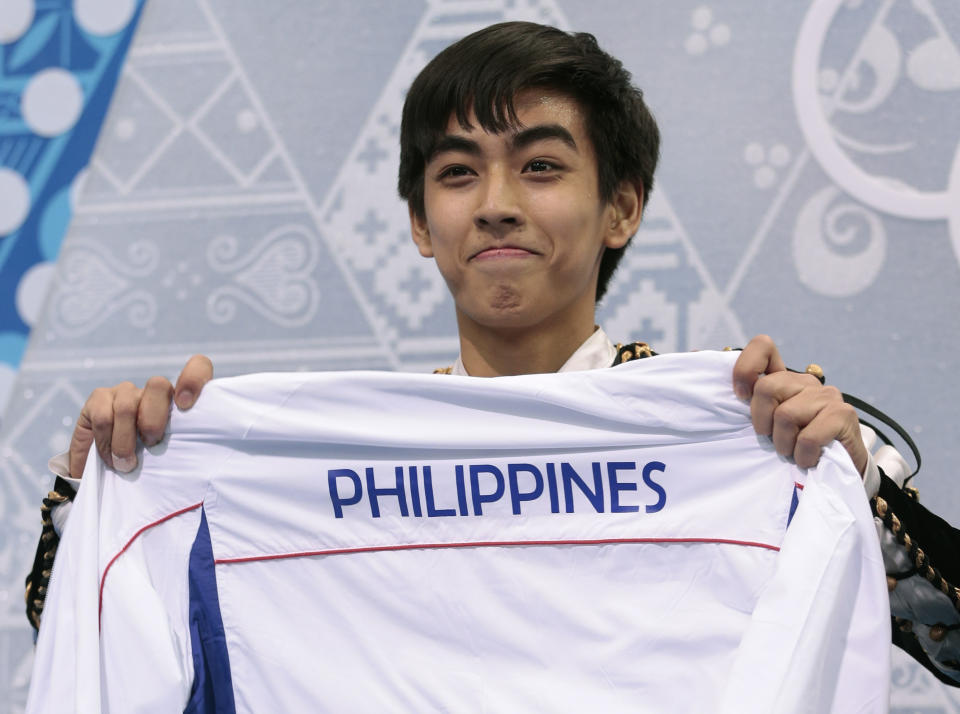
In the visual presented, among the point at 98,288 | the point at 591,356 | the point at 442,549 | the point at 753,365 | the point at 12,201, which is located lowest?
the point at 442,549

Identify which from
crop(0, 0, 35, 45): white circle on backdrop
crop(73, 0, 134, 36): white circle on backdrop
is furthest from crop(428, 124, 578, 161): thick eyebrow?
crop(0, 0, 35, 45): white circle on backdrop

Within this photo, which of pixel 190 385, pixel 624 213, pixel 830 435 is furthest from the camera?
pixel 624 213

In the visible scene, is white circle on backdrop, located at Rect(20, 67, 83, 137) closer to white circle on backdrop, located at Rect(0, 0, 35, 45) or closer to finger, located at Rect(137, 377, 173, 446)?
white circle on backdrop, located at Rect(0, 0, 35, 45)

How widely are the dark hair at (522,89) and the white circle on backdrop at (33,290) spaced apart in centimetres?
83

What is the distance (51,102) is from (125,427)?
1.04 m

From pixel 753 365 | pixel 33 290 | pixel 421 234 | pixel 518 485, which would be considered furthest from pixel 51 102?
pixel 753 365

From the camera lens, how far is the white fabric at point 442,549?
3.25ft

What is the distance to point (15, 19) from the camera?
1887 millimetres

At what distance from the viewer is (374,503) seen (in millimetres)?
1063

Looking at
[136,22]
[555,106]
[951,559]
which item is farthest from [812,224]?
[136,22]

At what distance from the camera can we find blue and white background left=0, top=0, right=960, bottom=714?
1.60m

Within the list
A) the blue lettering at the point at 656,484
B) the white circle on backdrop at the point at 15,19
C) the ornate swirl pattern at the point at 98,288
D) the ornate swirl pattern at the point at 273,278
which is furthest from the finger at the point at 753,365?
the white circle on backdrop at the point at 15,19

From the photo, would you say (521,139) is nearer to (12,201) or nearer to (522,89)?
(522,89)

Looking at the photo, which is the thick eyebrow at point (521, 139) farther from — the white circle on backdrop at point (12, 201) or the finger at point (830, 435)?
the white circle on backdrop at point (12, 201)
